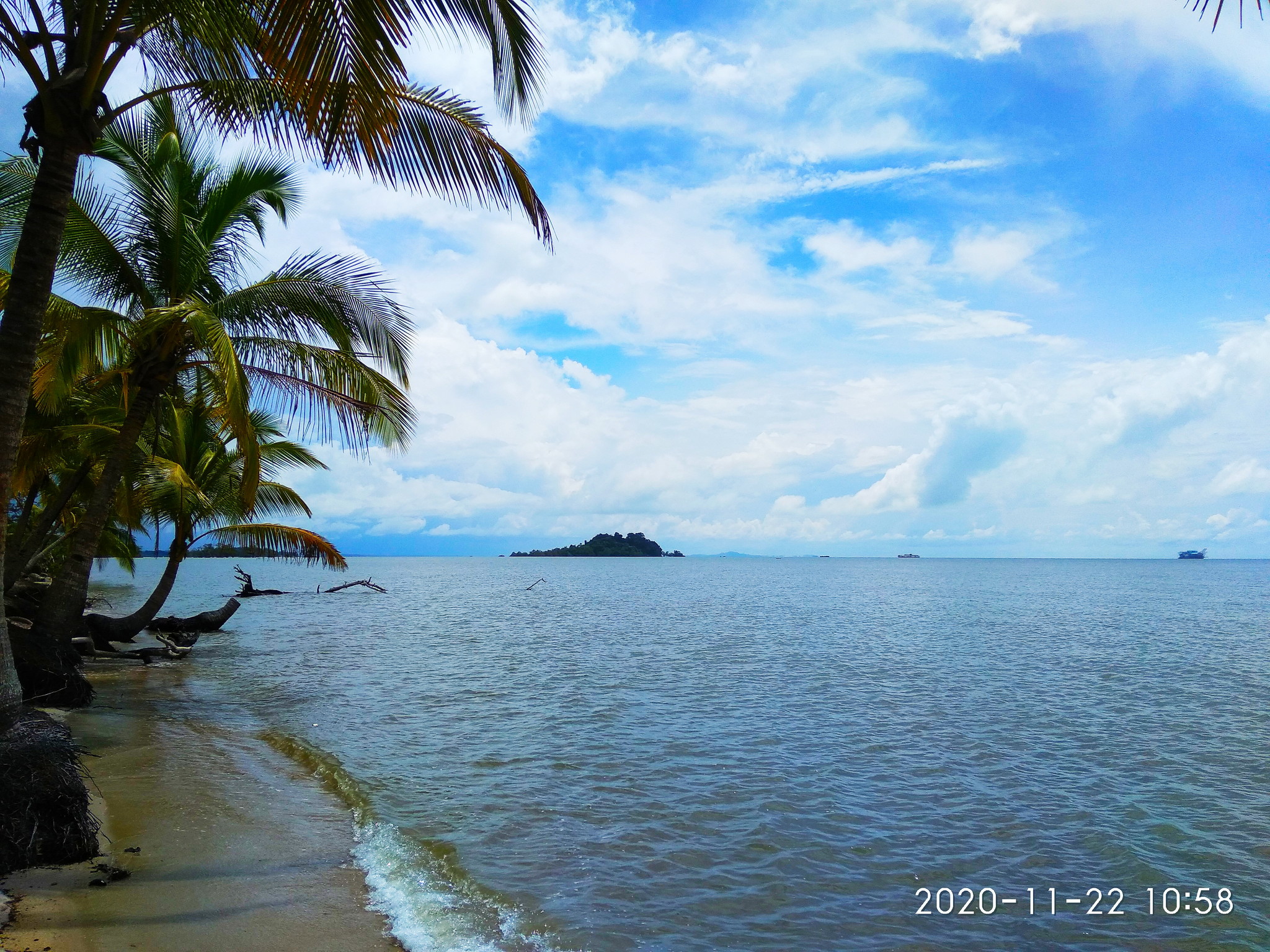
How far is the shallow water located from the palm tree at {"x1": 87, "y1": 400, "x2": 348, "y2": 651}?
88.9 inches

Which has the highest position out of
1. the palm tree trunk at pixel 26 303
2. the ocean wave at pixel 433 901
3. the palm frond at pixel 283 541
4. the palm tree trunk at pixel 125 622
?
the palm tree trunk at pixel 26 303

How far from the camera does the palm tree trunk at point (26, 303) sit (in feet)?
20.9

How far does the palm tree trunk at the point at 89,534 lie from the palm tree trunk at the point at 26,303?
646 centimetres

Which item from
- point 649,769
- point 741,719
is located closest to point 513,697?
point 741,719

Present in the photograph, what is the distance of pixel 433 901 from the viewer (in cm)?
651

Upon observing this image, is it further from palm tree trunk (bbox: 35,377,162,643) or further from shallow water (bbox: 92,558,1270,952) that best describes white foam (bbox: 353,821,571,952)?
palm tree trunk (bbox: 35,377,162,643)

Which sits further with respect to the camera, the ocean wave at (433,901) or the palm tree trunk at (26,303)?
the palm tree trunk at (26,303)

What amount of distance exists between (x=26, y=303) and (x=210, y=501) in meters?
15.5

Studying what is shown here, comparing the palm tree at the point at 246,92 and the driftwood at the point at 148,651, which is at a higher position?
the palm tree at the point at 246,92

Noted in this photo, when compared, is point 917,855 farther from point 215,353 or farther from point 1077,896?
point 215,353

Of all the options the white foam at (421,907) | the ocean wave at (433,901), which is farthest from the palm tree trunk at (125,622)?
the white foam at (421,907)

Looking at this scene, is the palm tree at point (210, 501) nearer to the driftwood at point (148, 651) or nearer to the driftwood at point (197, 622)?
the driftwood at point (148, 651)

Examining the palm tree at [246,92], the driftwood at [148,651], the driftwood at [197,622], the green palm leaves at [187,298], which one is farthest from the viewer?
the driftwood at [197,622]

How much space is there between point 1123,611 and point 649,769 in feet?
144
